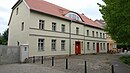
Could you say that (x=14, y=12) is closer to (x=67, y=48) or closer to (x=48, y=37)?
(x=48, y=37)

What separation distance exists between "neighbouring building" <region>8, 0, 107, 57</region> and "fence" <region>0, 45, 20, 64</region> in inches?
68.6

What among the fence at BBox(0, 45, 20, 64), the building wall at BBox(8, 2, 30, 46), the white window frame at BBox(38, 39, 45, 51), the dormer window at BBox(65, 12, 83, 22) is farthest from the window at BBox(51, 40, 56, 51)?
the fence at BBox(0, 45, 20, 64)

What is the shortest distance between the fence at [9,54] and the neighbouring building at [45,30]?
1.74 m

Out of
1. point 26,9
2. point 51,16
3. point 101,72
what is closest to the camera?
point 101,72

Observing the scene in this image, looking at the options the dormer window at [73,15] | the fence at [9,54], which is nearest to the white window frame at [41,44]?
the fence at [9,54]

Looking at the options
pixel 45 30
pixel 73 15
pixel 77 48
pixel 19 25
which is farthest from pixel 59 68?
pixel 73 15

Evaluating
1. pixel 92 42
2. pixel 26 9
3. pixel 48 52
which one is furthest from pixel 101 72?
pixel 92 42

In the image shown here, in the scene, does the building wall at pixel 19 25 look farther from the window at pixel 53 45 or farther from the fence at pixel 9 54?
the window at pixel 53 45

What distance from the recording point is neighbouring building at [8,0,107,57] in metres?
23.5

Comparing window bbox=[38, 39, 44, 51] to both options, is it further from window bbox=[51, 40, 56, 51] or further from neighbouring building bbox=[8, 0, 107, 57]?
window bbox=[51, 40, 56, 51]

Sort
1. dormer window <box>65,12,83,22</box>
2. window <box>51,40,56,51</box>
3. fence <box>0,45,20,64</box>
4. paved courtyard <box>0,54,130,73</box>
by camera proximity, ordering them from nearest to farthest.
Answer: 1. paved courtyard <box>0,54,130,73</box>
2. fence <box>0,45,20,64</box>
3. window <box>51,40,56,51</box>
4. dormer window <box>65,12,83,22</box>

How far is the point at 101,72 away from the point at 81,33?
68.2 ft

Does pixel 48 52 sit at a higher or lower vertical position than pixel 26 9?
lower

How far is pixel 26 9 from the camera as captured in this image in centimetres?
2433
